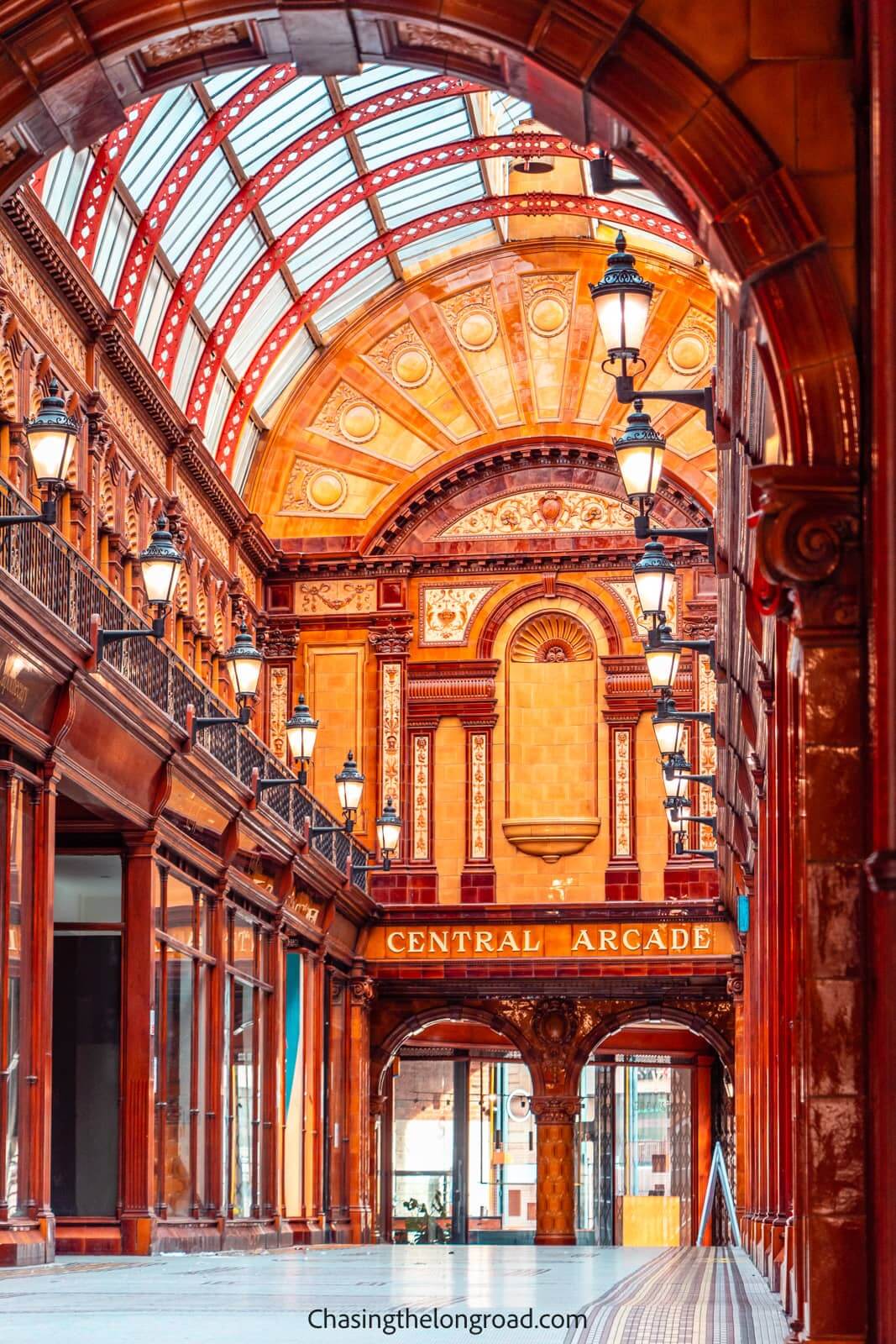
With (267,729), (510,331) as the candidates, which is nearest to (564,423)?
(510,331)

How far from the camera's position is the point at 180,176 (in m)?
25.0

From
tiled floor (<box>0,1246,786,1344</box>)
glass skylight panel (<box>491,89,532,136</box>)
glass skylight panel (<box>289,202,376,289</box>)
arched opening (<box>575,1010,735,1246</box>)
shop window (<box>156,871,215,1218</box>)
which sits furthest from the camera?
arched opening (<box>575,1010,735,1246</box>)

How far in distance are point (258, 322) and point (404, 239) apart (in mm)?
2575

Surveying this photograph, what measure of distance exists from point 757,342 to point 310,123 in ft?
74.4

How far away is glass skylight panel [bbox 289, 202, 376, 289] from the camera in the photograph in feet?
102

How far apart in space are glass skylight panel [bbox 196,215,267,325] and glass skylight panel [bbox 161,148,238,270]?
85 cm

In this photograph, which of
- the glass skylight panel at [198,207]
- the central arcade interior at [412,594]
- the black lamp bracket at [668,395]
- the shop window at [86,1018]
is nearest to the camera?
the black lamp bracket at [668,395]

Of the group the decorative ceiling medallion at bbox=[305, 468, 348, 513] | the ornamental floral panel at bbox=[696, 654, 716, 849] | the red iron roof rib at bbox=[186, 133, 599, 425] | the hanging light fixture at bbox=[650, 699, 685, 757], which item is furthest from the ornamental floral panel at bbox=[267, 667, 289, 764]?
the hanging light fixture at bbox=[650, 699, 685, 757]

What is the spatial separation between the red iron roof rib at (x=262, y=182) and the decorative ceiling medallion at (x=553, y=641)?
858 cm

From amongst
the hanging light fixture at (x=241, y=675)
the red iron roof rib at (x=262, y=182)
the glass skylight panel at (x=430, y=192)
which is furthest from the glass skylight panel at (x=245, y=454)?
the hanging light fixture at (x=241, y=675)

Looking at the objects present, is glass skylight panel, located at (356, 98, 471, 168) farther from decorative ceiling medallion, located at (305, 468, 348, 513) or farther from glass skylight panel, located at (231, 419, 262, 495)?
decorative ceiling medallion, located at (305, 468, 348, 513)

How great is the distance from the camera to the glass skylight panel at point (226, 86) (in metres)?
25.0

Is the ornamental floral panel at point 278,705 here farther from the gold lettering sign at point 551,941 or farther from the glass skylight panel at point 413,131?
the glass skylight panel at point 413,131

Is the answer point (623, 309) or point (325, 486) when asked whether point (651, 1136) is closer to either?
point (325, 486)
